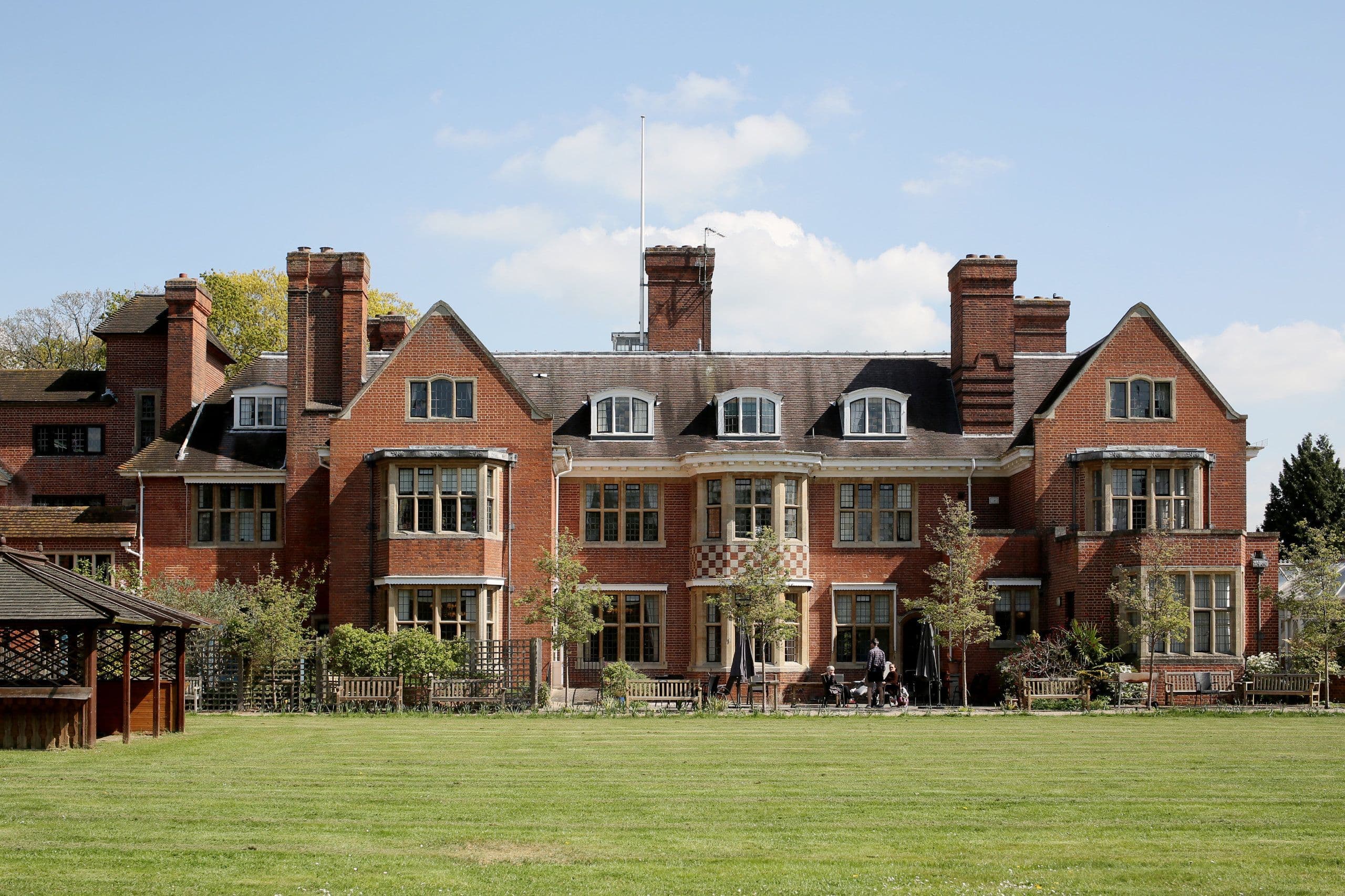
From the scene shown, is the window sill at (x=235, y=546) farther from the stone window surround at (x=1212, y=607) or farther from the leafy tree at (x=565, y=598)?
the stone window surround at (x=1212, y=607)

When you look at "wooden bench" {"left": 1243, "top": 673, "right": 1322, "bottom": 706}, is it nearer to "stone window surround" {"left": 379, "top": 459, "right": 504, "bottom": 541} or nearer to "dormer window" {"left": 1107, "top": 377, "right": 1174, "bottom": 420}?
"dormer window" {"left": 1107, "top": 377, "right": 1174, "bottom": 420}

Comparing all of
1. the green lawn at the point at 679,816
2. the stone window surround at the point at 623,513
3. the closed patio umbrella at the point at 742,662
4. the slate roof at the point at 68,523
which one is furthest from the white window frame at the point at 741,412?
the green lawn at the point at 679,816

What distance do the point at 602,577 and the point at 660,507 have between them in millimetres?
2467

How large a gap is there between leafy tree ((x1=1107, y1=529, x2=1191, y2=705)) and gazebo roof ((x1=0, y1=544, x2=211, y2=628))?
816 inches

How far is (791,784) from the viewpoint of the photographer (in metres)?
17.7

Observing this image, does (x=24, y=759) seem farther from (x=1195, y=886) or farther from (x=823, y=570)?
(x=823, y=570)

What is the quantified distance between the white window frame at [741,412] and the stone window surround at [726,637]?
425cm

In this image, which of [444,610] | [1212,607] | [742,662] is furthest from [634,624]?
[1212,607]

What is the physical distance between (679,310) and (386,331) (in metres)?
8.88

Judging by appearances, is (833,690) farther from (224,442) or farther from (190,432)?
(190,432)

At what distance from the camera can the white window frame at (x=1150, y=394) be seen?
39125mm

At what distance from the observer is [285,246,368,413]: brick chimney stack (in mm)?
39312

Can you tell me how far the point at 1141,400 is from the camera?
3931cm

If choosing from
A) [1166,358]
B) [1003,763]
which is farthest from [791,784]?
[1166,358]
